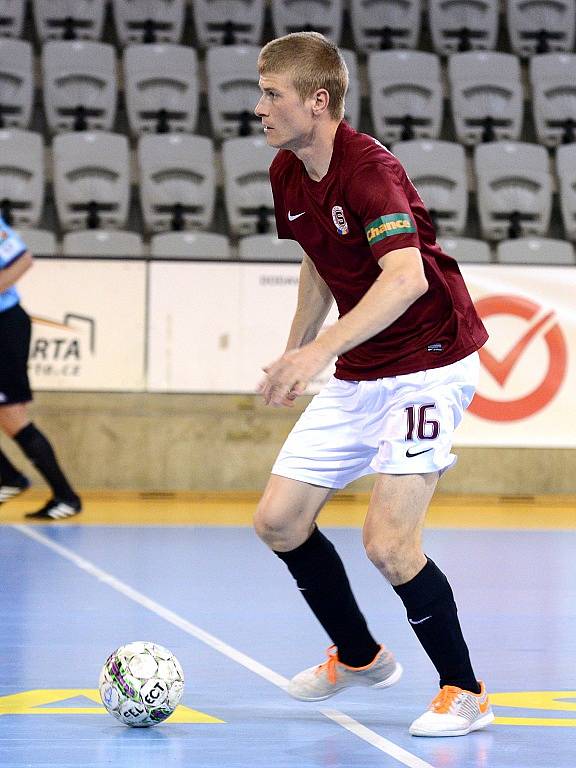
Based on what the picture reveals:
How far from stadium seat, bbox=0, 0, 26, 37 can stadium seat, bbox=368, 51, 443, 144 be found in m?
3.28

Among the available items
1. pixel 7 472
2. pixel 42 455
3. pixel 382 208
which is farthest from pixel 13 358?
pixel 382 208

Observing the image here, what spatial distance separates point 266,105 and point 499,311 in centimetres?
678

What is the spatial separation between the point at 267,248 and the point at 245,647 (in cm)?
612

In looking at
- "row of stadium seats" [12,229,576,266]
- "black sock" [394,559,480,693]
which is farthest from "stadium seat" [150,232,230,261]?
"black sock" [394,559,480,693]

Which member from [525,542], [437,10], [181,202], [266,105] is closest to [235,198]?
[181,202]

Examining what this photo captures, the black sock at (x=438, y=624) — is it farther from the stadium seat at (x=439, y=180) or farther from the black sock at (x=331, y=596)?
the stadium seat at (x=439, y=180)

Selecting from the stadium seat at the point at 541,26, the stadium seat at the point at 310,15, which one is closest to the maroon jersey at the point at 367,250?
the stadium seat at the point at 310,15

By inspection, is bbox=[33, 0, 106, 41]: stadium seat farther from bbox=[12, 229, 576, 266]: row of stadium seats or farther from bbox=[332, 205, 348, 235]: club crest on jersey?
bbox=[332, 205, 348, 235]: club crest on jersey

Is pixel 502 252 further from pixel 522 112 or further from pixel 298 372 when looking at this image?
pixel 298 372

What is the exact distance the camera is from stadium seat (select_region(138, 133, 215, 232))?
11758 mm

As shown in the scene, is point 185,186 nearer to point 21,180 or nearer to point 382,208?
point 21,180

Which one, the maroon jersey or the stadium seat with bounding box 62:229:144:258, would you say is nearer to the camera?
the maroon jersey

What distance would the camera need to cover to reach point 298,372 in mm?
3414

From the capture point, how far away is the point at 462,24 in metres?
13.7
